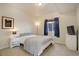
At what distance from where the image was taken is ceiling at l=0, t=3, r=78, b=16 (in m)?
1.54

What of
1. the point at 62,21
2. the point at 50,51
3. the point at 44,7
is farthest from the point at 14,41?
the point at 62,21

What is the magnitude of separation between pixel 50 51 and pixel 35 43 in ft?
1.01

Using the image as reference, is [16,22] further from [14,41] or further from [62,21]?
[62,21]

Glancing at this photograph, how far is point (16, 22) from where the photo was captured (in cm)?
174

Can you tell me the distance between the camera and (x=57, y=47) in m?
1.71

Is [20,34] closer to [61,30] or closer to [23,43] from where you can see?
[23,43]

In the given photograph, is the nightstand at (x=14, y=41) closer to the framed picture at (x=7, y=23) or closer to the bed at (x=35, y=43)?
the bed at (x=35, y=43)

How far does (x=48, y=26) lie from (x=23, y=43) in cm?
59

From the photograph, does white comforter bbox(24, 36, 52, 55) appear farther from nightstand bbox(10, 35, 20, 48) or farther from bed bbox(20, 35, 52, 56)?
nightstand bbox(10, 35, 20, 48)

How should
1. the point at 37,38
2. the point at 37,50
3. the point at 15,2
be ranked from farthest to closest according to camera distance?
the point at 37,38, the point at 37,50, the point at 15,2

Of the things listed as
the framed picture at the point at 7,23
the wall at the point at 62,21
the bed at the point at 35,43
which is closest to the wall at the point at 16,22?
the framed picture at the point at 7,23

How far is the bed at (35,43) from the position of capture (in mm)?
1647

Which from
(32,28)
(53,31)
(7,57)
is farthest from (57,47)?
(7,57)

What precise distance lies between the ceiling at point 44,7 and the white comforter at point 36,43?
0.48 metres
